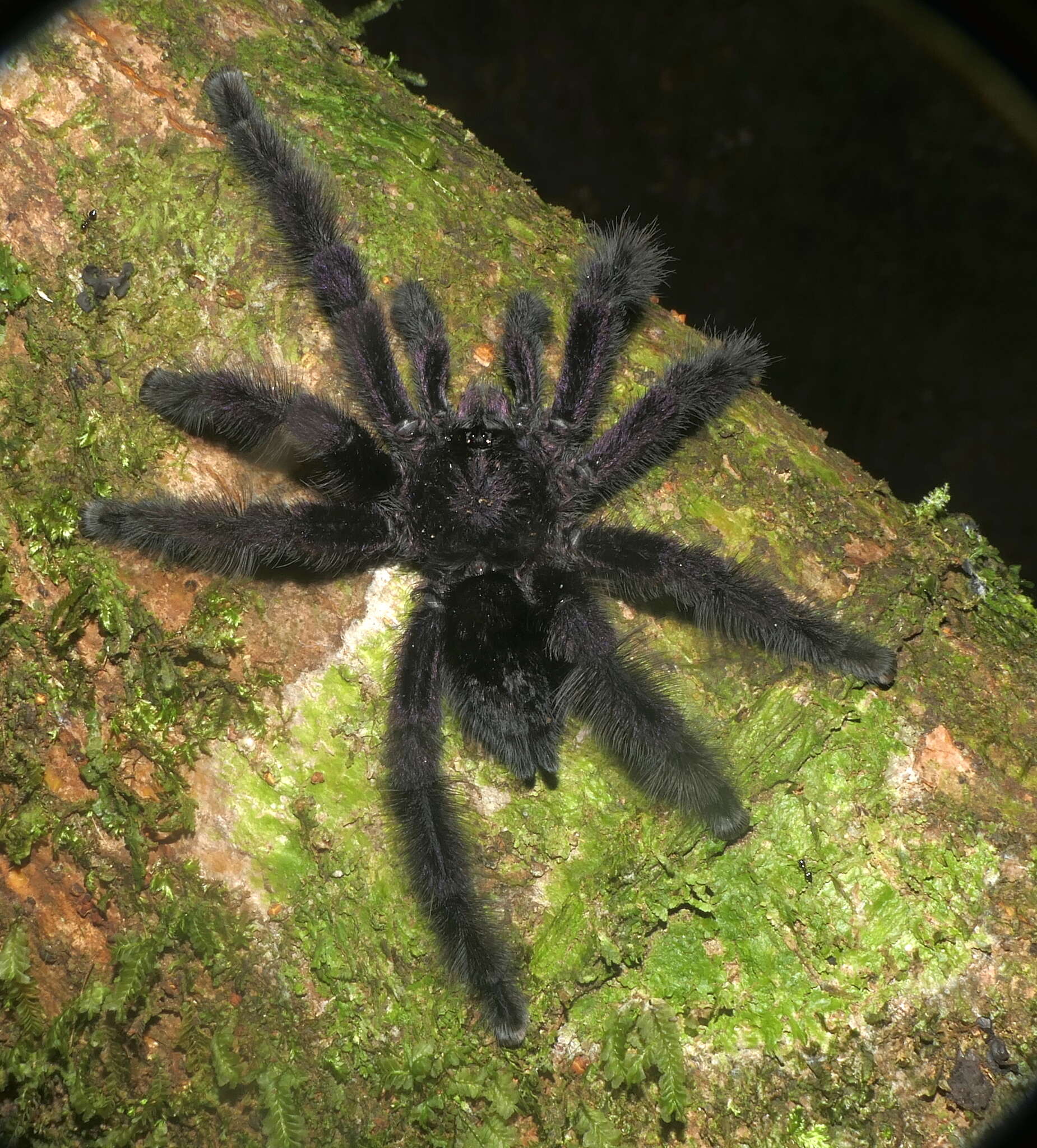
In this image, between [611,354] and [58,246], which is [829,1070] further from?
Answer: [58,246]

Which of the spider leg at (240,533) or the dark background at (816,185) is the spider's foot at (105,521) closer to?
the spider leg at (240,533)

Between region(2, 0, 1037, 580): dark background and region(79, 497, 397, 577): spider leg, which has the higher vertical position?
region(2, 0, 1037, 580): dark background

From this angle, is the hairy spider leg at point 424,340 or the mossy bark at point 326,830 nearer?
the mossy bark at point 326,830

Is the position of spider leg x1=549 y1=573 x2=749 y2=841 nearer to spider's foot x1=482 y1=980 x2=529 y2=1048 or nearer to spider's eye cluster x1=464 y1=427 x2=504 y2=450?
spider's eye cluster x1=464 y1=427 x2=504 y2=450

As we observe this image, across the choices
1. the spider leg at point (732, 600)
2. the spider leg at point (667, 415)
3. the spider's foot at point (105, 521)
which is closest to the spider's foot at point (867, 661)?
A: the spider leg at point (732, 600)

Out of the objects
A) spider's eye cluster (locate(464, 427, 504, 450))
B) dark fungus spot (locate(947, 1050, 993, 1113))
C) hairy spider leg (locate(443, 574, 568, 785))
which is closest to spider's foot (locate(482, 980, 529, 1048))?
hairy spider leg (locate(443, 574, 568, 785))

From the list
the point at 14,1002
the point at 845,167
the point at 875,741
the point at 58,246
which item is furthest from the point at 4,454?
the point at 845,167

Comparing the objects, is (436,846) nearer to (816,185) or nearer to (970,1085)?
(970,1085)

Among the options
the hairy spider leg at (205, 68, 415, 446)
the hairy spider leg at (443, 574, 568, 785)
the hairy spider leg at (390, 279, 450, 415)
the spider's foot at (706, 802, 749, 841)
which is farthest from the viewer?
the hairy spider leg at (390, 279, 450, 415)
